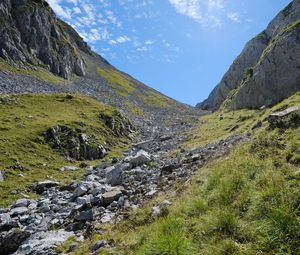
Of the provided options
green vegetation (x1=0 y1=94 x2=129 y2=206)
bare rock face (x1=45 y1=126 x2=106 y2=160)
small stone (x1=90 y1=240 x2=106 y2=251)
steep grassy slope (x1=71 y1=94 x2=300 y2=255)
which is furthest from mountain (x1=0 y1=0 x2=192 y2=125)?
steep grassy slope (x1=71 y1=94 x2=300 y2=255)

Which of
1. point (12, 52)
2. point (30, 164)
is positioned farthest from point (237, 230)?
point (12, 52)

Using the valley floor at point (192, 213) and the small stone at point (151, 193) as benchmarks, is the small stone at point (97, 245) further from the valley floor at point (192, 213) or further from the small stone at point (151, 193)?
the small stone at point (151, 193)

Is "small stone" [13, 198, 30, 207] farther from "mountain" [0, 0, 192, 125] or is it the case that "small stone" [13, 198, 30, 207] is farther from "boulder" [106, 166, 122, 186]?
"mountain" [0, 0, 192, 125]

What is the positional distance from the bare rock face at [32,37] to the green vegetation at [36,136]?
45.0m

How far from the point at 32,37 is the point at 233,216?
362 ft

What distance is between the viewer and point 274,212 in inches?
379

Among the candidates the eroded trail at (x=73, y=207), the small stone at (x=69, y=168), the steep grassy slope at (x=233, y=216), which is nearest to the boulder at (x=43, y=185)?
the eroded trail at (x=73, y=207)

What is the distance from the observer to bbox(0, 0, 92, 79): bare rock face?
314 ft

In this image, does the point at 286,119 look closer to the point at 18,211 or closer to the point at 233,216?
the point at 233,216

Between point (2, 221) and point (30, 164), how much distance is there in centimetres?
1133

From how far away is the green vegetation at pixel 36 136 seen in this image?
2658cm

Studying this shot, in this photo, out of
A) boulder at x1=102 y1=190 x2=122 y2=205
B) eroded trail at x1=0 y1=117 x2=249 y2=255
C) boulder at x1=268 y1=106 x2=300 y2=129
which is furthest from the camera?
boulder at x1=102 y1=190 x2=122 y2=205

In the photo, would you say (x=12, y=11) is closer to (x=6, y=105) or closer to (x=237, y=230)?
(x=6, y=105)

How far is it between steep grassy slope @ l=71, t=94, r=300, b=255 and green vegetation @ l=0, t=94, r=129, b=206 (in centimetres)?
1260
